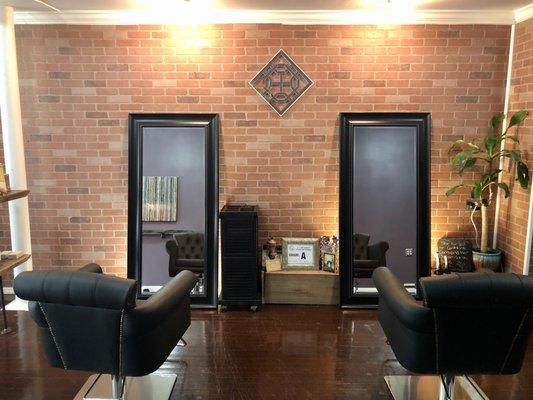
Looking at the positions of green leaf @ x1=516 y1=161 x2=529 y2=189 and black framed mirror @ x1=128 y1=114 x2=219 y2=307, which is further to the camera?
black framed mirror @ x1=128 y1=114 x2=219 y2=307

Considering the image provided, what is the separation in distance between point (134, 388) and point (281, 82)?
2.86m

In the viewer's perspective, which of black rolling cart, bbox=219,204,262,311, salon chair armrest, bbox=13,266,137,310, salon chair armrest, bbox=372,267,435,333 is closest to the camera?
salon chair armrest, bbox=13,266,137,310

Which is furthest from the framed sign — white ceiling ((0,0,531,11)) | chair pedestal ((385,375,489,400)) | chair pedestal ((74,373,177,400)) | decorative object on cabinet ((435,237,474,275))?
white ceiling ((0,0,531,11))

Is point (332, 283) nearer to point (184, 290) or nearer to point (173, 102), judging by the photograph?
point (184, 290)

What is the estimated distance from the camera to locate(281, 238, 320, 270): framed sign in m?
4.36

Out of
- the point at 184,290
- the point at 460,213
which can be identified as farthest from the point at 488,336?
the point at 460,213

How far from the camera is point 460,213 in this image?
4.55 m

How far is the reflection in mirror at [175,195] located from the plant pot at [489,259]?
8.43 feet

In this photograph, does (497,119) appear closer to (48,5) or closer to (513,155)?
(513,155)

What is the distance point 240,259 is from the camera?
→ 4.18 meters

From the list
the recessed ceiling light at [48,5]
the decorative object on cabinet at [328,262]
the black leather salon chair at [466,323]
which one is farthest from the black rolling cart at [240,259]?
the recessed ceiling light at [48,5]

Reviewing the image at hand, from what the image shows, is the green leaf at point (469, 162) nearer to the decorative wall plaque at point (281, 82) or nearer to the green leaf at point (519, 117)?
the green leaf at point (519, 117)

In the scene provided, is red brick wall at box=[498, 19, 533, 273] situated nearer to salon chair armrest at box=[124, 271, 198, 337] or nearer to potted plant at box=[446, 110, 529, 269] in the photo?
potted plant at box=[446, 110, 529, 269]

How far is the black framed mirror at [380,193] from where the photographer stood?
14.3ft
